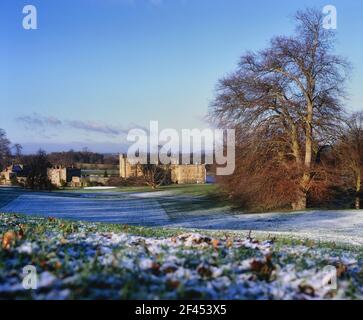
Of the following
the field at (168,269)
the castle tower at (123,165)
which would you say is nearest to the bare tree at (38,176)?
the castle tower at (123,165)

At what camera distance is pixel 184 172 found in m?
76.6

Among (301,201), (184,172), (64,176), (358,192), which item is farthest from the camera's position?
(184,172)

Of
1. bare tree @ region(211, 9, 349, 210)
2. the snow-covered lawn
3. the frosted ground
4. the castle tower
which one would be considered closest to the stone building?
the castle tower

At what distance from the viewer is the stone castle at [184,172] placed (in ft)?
246

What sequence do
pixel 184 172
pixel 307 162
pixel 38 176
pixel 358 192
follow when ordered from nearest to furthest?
pixel 307 162 < pixel 358 192 < pixel 38 176 < pixel 184 172

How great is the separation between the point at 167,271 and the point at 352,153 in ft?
104

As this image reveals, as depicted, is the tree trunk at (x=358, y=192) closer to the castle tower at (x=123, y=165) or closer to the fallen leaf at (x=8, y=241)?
the fallen leaf at (x=8, y=241)

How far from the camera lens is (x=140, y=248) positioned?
6605 mm

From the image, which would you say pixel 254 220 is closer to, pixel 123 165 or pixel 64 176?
pixel 123 165

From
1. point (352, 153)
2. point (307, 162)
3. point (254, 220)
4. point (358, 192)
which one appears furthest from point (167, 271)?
point (358, 192)

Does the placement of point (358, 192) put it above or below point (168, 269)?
below
